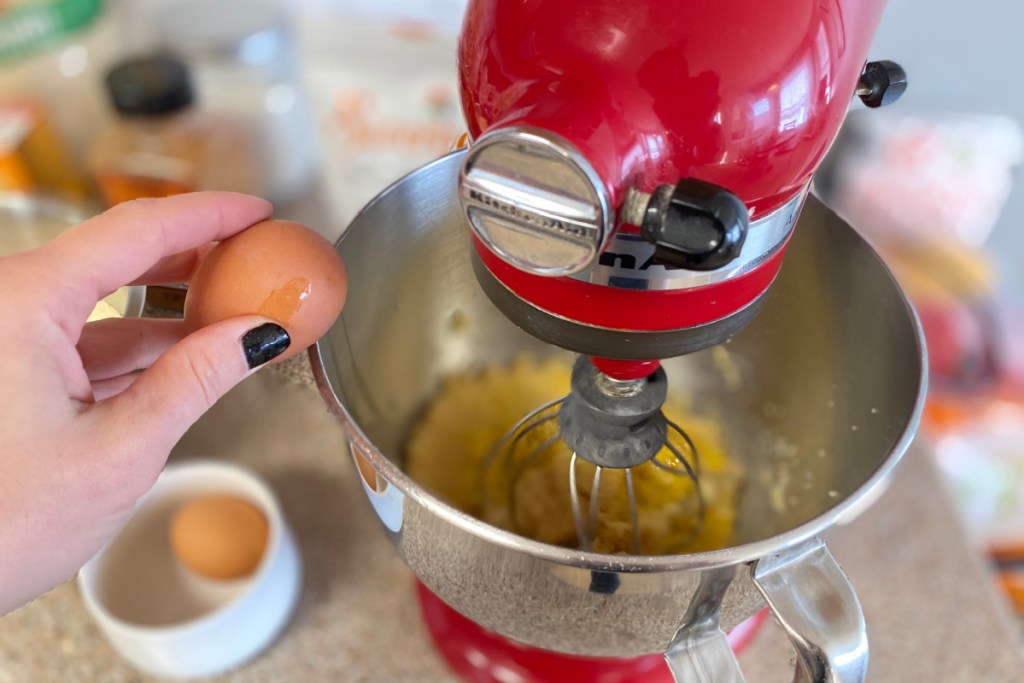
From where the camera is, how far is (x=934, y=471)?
655 millimetres

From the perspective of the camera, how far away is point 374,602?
22.0 inches

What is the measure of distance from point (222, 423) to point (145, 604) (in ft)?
0.52

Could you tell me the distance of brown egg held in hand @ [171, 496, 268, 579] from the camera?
51cm

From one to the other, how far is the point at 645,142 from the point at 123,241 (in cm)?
22

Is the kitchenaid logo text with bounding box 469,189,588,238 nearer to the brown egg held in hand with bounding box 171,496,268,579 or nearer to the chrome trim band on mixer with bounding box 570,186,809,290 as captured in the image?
the chrome trim band on mixer with bounding box 570,186,809,290

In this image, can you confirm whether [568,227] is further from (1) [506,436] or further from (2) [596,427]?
(1) [506,436]

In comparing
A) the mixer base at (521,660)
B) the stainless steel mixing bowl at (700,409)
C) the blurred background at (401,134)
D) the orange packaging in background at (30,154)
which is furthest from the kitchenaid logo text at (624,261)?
the orange packaging in background at (30,154)

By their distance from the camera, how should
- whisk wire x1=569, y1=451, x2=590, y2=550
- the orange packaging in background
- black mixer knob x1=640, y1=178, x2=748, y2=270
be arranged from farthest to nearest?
the orange packaging in background → whisk wire x1=569, y1=451, x2=590, y2=550 → black mixer knob x1=640, y1=178, x2=748, y2=270

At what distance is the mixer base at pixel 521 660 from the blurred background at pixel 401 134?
44cm

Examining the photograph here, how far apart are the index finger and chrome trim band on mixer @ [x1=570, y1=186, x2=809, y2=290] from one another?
18cm

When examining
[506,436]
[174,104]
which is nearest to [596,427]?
[506,436]

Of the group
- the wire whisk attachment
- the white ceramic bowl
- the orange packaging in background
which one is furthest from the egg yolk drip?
the orange packaging in background

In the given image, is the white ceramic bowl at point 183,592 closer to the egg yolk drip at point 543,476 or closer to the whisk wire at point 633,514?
the egg yolk drip at point 543,476

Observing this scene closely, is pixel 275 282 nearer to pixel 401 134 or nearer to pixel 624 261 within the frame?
pixel 624 261
